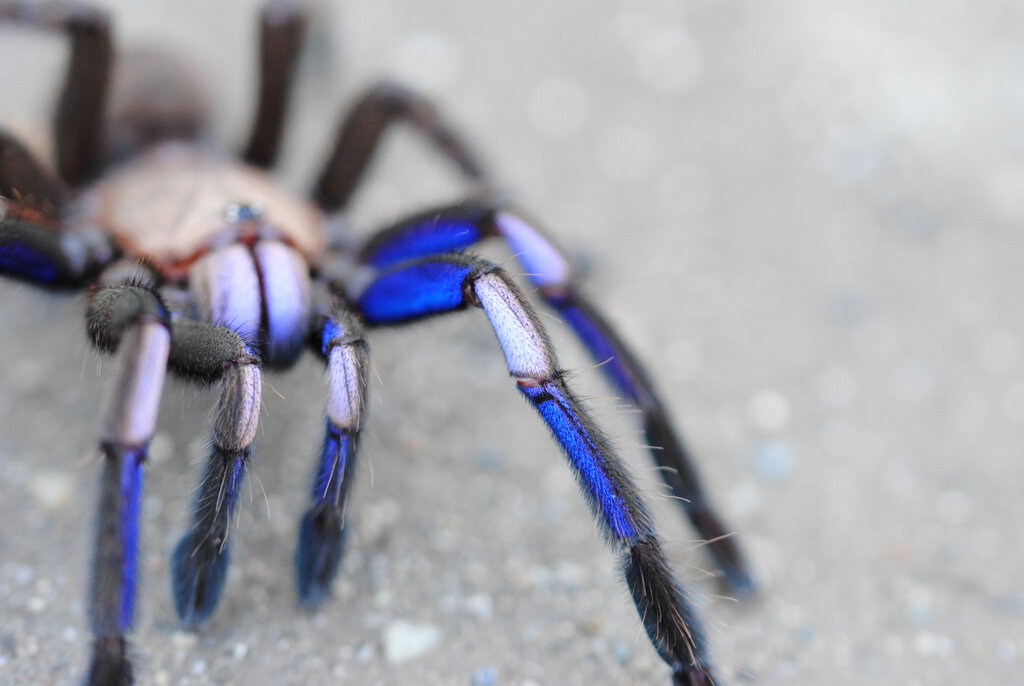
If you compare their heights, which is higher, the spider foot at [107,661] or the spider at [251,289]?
the spider at [251,289]

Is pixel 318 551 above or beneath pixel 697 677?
above

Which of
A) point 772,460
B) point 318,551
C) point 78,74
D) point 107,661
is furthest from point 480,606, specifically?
point 78,74

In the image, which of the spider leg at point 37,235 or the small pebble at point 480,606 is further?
the small pebble at point 480,606

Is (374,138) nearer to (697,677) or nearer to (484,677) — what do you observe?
(484,677)

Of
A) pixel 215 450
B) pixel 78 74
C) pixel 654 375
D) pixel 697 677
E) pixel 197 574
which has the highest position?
pixel 78 74

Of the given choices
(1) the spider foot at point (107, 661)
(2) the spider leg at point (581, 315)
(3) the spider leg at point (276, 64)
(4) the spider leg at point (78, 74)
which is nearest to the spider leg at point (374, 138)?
→ (3) the spider leg at point (276, 64)

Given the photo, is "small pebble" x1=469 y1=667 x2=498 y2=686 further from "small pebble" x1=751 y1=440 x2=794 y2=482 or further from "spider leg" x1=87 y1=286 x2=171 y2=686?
"small pebble" x1=751 y1=440 x2=794 y2=482

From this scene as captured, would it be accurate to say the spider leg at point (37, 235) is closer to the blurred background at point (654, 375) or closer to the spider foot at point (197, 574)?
the blurred background at point (654, 375)
